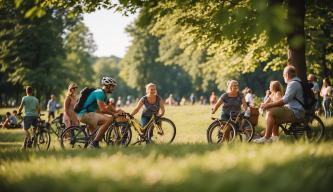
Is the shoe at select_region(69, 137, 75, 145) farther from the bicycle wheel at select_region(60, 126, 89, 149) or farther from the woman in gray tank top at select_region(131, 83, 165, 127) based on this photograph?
the woman in gray tank top at select_region(131, 83, 165, 127)

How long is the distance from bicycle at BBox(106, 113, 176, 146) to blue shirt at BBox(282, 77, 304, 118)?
314 cm

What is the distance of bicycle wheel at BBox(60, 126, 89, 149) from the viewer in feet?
37.6

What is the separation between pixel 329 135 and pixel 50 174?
267 inches

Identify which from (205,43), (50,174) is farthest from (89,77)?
(50,174)

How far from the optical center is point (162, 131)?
11586 millimetres

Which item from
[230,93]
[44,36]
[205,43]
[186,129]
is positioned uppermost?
[44,36]

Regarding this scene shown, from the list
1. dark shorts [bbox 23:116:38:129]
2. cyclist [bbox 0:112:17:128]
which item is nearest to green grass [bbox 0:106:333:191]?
dark shorts [bbox 23:116:38:129]

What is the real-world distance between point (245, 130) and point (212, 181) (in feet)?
22.2

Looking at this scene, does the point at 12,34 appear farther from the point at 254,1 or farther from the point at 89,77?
the point at 254,1

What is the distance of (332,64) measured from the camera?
29.3m

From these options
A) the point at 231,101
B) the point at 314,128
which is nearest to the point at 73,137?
the point at 231,101

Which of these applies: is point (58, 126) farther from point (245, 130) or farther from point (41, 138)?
point (245, 130)

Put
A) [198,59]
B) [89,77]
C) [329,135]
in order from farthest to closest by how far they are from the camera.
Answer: [89,77]
[198,59]
[329,135]

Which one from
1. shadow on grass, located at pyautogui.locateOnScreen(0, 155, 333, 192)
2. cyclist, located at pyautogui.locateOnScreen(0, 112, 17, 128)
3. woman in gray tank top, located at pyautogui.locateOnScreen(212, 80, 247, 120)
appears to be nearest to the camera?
shadow on grass, located at pyautogui.locateOnScreen(0, 155, 333, 192)
